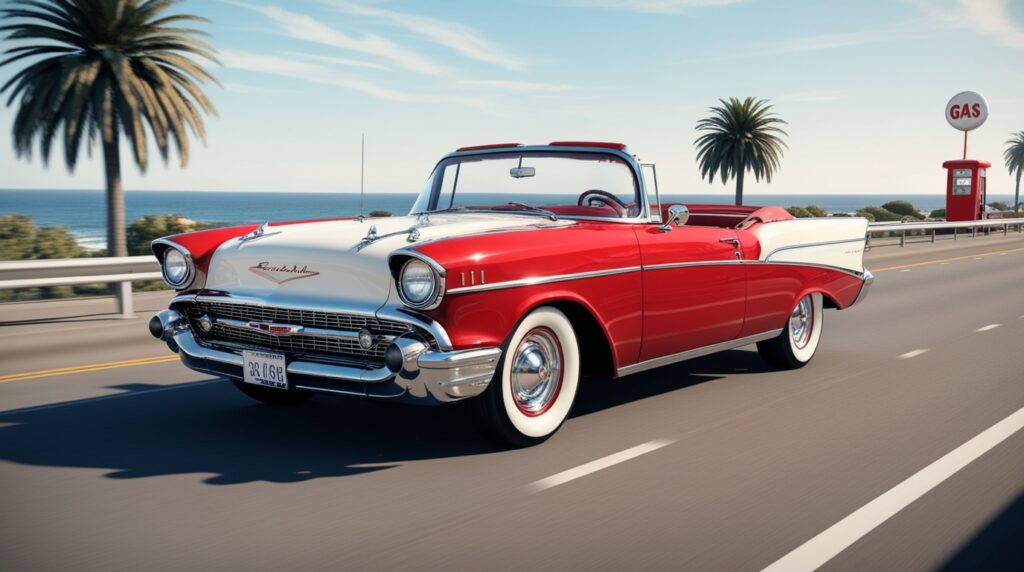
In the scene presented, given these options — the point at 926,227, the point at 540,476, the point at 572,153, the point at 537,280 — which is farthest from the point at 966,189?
the point at 540,476

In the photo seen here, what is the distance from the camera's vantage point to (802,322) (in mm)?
7617

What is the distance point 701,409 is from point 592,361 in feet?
3.08

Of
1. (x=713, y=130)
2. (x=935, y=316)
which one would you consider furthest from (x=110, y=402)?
(x=713, y=130)

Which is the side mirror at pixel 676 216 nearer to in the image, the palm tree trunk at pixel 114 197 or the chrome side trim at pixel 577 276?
the chrome side trim at pixel 577 276

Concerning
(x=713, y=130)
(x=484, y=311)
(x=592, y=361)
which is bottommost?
(x=592, y=361)

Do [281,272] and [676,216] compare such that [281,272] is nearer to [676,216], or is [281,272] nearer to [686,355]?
[676,216]

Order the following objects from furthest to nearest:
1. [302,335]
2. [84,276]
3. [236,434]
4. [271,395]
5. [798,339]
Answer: [84,276] < [798,339] < [271,395] < [236,434] < [302,335]

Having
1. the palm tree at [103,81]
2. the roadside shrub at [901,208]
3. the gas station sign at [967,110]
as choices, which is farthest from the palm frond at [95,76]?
the roadside shrub at [901,208]

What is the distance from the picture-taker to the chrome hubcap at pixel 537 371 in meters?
5.01

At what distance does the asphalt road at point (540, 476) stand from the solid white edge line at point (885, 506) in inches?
0.6

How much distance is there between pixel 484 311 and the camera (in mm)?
4680

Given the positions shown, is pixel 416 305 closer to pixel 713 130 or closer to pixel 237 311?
pixel 237 311

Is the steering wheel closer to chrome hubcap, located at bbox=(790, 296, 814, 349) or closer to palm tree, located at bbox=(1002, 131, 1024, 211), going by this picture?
chrome hubcap, located at bbox=(790, 296, 814, 349)

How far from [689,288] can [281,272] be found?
96.9 inches
